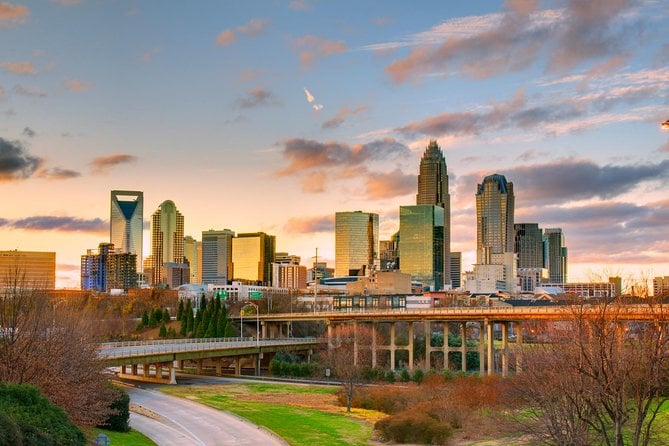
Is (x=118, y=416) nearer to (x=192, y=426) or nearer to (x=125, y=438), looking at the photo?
(x=125, y=438)

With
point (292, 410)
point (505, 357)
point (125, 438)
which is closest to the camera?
point (125, 438)

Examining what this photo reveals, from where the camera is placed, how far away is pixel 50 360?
154ft

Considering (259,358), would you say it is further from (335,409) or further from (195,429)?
(195,429)

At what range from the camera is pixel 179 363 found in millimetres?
138625

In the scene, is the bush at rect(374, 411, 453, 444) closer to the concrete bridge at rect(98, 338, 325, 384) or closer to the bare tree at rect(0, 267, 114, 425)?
the bare tree at rect(0, 267, 114, 425)

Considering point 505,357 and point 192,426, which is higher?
point 505,357

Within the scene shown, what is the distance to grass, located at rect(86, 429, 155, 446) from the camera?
52.9 m

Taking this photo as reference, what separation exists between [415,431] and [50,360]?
3029cm

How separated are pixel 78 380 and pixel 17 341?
4760 mm

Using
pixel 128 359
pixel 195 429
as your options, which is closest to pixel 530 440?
pixel 195 429

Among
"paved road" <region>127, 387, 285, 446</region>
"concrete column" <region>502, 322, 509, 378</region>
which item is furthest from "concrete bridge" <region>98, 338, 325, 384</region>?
"concrete column" <region>502, 322, 509, 378</region>

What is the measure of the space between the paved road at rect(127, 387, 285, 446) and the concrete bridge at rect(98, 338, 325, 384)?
9188mm

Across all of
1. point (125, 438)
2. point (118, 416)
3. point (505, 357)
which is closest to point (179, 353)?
point (505, 357)

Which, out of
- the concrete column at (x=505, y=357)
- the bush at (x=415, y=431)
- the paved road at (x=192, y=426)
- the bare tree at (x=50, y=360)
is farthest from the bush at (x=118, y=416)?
the concrete column at (x=505, y=357)
